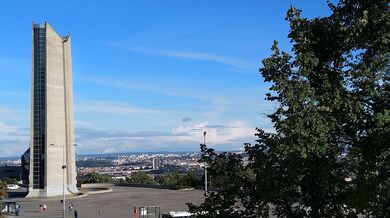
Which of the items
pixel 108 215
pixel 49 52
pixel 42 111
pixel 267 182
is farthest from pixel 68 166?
pixel 267 182

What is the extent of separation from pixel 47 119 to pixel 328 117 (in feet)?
253

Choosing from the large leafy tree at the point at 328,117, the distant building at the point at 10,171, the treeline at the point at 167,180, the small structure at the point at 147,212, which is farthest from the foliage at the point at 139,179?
the large leafy tree at the point at 328,117

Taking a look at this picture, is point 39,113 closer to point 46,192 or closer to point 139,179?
point 46,192

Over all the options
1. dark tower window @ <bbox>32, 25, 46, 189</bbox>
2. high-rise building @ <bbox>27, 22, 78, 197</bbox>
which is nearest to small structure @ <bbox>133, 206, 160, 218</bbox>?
high-rise building @ <bbox>27, 22, 78, 197</bbox>

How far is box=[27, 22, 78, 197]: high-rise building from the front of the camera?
83.8m

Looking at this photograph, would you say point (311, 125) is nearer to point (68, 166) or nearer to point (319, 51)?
point (319, 51)

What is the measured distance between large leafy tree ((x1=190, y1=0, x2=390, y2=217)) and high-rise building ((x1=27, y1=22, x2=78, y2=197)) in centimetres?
7472

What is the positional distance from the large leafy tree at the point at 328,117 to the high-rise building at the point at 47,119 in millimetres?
74718

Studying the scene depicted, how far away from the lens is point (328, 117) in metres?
11.3

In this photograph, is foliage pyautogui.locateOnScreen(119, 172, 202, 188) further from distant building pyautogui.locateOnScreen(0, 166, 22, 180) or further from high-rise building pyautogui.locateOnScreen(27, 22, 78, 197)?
distant building pyautogui.locateOnScreen(0, 166, 22, 180)

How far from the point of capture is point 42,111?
83.8m

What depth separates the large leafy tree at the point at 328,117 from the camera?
10953 millimetres

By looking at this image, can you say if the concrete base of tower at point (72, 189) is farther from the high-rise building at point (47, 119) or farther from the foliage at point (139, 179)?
the foliage at point (139, 179)

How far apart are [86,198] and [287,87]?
67670mm
